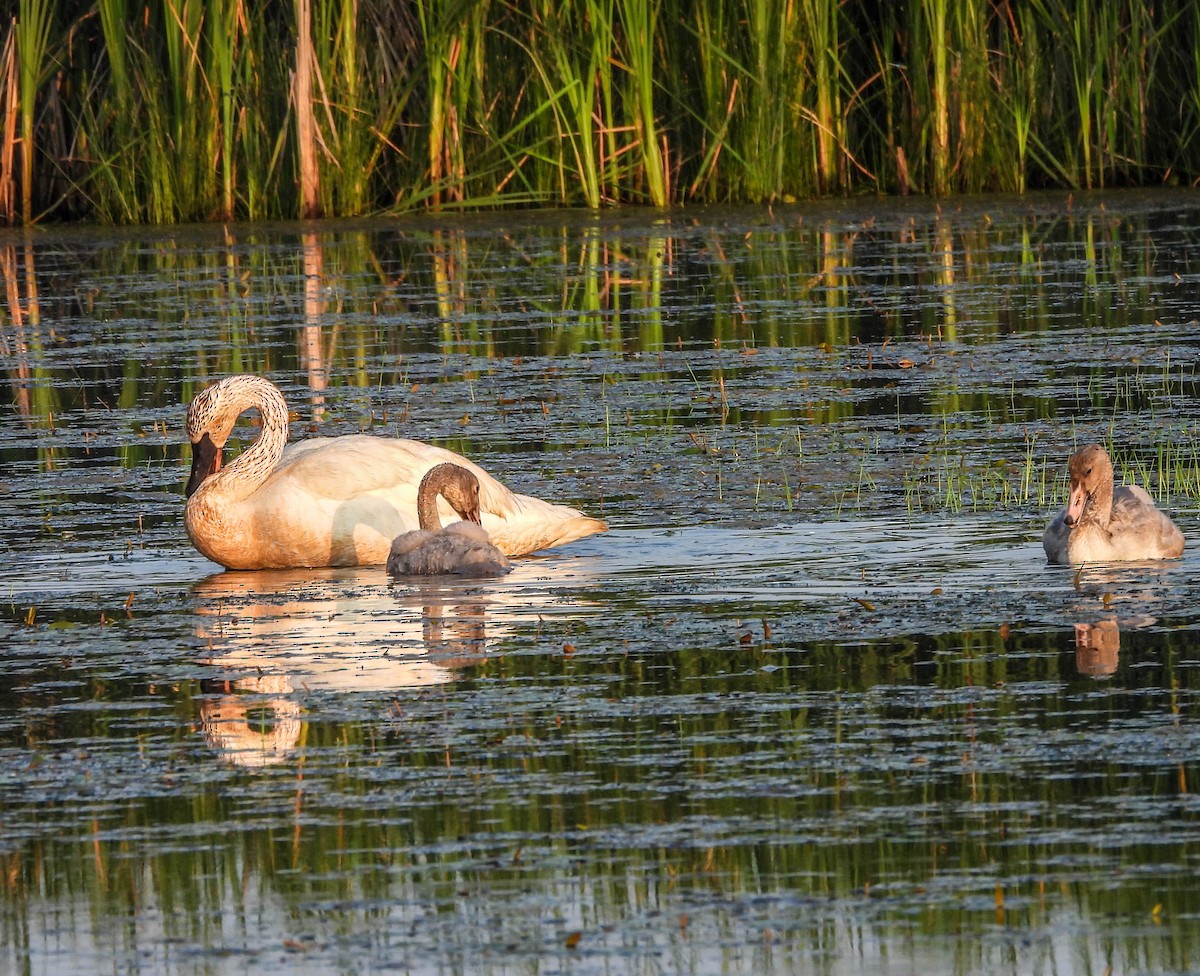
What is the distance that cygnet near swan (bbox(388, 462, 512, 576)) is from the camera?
786cm

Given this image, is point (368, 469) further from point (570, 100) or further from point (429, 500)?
point (570, 100)

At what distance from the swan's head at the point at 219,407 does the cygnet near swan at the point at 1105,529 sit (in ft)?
9.94

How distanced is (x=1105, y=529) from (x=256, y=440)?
10.6 feet

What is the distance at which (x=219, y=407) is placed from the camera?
906cm

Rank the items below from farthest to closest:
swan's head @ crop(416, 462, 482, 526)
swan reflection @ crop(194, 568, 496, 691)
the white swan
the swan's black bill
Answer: the swan's black bill
the white swan
swan's head @ crop(416, 462, 482, 526)
swan reflection @ crop(194, 568, 496, 691)

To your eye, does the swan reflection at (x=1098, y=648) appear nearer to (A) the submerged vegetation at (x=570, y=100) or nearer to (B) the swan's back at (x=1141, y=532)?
(B) the swan's back at (x=1141, y=532)

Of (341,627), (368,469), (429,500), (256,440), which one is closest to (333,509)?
(368,469)

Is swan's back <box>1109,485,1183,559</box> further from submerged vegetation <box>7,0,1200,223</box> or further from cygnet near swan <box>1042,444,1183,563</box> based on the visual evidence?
submerged vegetation <box>7,0,1200,223</box>

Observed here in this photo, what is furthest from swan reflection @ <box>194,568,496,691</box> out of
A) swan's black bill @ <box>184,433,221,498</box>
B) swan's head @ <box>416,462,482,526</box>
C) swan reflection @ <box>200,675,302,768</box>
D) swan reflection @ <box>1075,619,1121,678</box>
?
swan reflection @ <box>1075,619,1121,678</box>

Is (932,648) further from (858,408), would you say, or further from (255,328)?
(255,328)

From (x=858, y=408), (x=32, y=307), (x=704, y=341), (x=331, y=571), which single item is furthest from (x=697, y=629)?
(x=32, y=307)

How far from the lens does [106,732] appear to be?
5.80 meters

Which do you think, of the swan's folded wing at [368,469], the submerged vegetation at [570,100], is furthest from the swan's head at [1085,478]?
the submerged vegetation at [570,100]

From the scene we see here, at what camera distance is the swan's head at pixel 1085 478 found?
7.50m
